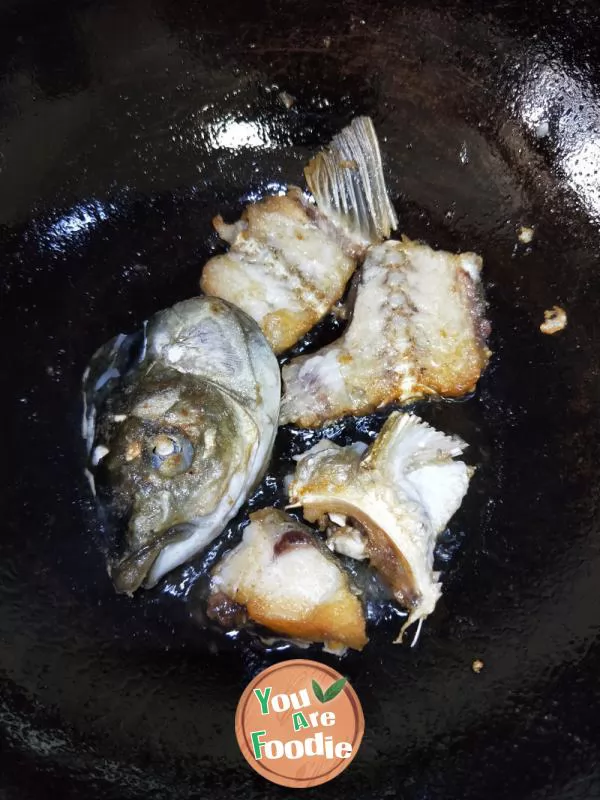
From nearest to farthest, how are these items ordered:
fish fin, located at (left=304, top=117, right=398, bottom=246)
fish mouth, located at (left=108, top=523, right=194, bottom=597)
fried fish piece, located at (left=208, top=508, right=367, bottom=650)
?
fish mouth, located at (left=108, top=523, right=194, bottom=597) < fried fish piece, located at (left=208, top=508, right=367, bottom=650) < fish fin, located at (left=304, top=117, right=398, bottom=246)

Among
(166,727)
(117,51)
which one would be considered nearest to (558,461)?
(166,727)

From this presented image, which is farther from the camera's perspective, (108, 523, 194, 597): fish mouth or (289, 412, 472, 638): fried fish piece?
(289, 412, 472, 638): fried fish piece

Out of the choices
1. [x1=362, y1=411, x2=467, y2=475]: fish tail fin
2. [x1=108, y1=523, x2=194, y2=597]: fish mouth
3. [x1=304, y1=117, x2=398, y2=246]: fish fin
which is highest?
[x1=304, y1=117, x2=398, y2=246]: fish fin

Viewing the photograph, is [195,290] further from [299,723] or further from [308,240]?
[299,723]

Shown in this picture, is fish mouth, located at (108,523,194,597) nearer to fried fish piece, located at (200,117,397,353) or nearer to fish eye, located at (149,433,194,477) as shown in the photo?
fish eye, located at (149,433,194,477)

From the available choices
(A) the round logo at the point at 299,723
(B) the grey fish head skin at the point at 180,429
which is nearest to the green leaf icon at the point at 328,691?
(A) the round logo at the point at 299,723

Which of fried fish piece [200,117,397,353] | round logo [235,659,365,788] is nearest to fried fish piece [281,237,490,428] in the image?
fried fish piece [200,117,397,353]
